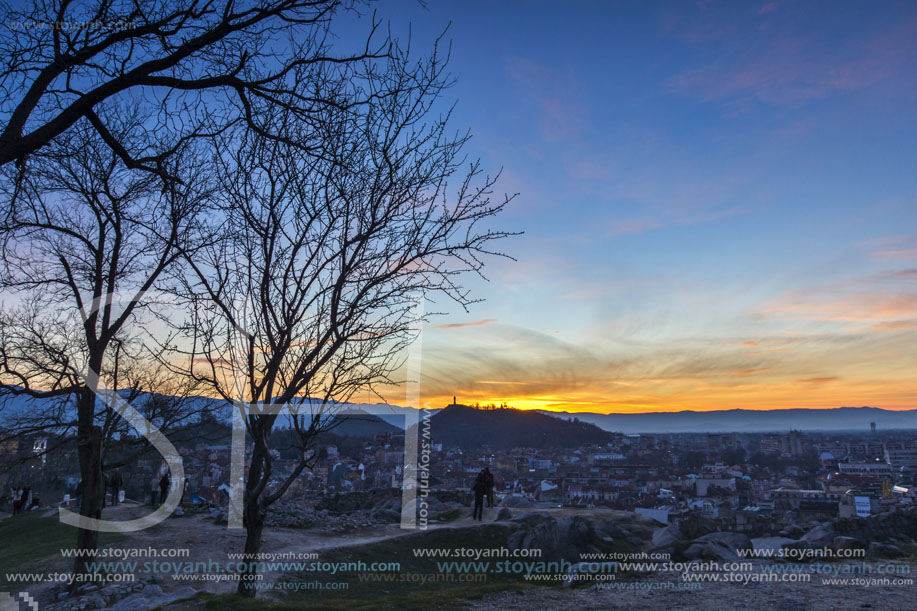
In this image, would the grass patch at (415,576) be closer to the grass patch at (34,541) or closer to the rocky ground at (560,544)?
the rocky ground at (560,544)

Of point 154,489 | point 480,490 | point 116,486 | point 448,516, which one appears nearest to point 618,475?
point 448,516

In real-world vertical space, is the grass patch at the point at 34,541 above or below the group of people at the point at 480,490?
below

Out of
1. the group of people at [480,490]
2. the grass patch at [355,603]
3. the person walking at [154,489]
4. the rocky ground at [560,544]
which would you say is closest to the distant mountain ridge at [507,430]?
the person walking at [154,489]

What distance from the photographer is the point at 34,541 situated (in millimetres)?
15789

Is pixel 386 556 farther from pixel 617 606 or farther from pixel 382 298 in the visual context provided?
pixel 382 298

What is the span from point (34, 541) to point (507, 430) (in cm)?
3487

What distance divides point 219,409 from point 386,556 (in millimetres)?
8431

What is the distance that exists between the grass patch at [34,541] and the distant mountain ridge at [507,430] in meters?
24.9

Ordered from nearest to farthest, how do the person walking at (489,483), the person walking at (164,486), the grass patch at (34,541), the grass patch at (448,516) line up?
the grass patch at (34,541), the person walking at (489,483), the grass patch at (448,516), the person walking at (164,486)

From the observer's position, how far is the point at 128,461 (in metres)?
8.64

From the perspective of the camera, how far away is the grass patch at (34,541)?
12.6 meters

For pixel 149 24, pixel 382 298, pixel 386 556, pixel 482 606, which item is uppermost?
pixel 149 24

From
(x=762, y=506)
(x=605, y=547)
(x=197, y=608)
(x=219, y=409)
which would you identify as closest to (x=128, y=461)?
(x=219, y=409)

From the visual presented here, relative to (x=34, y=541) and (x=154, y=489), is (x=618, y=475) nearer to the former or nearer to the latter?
(x=154, y=489)
